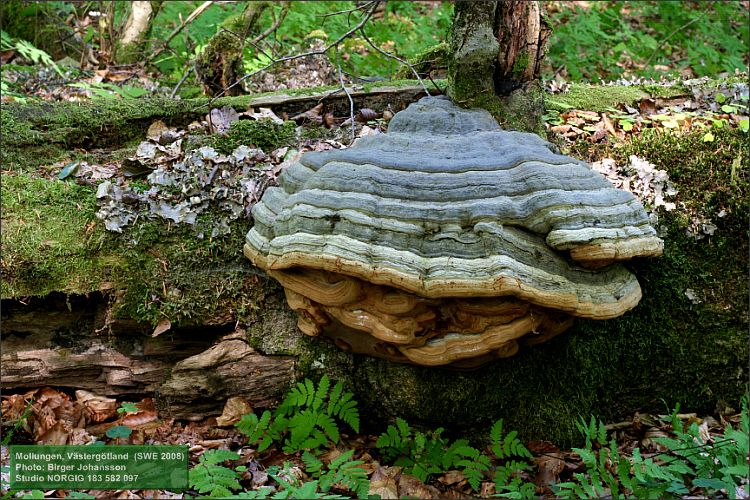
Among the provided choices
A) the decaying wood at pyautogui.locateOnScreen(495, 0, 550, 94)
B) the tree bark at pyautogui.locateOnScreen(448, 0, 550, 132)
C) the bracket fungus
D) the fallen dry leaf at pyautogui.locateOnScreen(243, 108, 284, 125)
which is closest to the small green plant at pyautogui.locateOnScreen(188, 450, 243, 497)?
the bracket fungus

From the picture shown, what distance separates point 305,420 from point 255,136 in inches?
95.0

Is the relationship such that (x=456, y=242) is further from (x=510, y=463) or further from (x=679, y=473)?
(x=679, y=473)

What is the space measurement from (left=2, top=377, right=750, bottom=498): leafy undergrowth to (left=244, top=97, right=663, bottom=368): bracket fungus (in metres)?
0.71

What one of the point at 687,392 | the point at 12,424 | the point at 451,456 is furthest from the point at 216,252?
the point at 687,392

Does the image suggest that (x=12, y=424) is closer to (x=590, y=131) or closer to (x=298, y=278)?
(x=298, y=278)

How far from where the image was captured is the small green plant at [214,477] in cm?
311

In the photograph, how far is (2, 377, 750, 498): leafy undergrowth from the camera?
3.15 meters

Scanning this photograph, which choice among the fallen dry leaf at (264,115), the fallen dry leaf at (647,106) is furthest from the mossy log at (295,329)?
the fallen dry leaf at (264,115)

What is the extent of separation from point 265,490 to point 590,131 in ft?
12.7

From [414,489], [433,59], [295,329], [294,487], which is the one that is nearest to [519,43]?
[433,59]

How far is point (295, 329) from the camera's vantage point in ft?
13.2

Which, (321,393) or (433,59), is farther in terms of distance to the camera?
(433,59)

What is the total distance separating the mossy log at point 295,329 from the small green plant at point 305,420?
20 centimetres

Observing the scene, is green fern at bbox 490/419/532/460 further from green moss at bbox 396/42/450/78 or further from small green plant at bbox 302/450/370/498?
green moss at bbox 396/42/450/78
